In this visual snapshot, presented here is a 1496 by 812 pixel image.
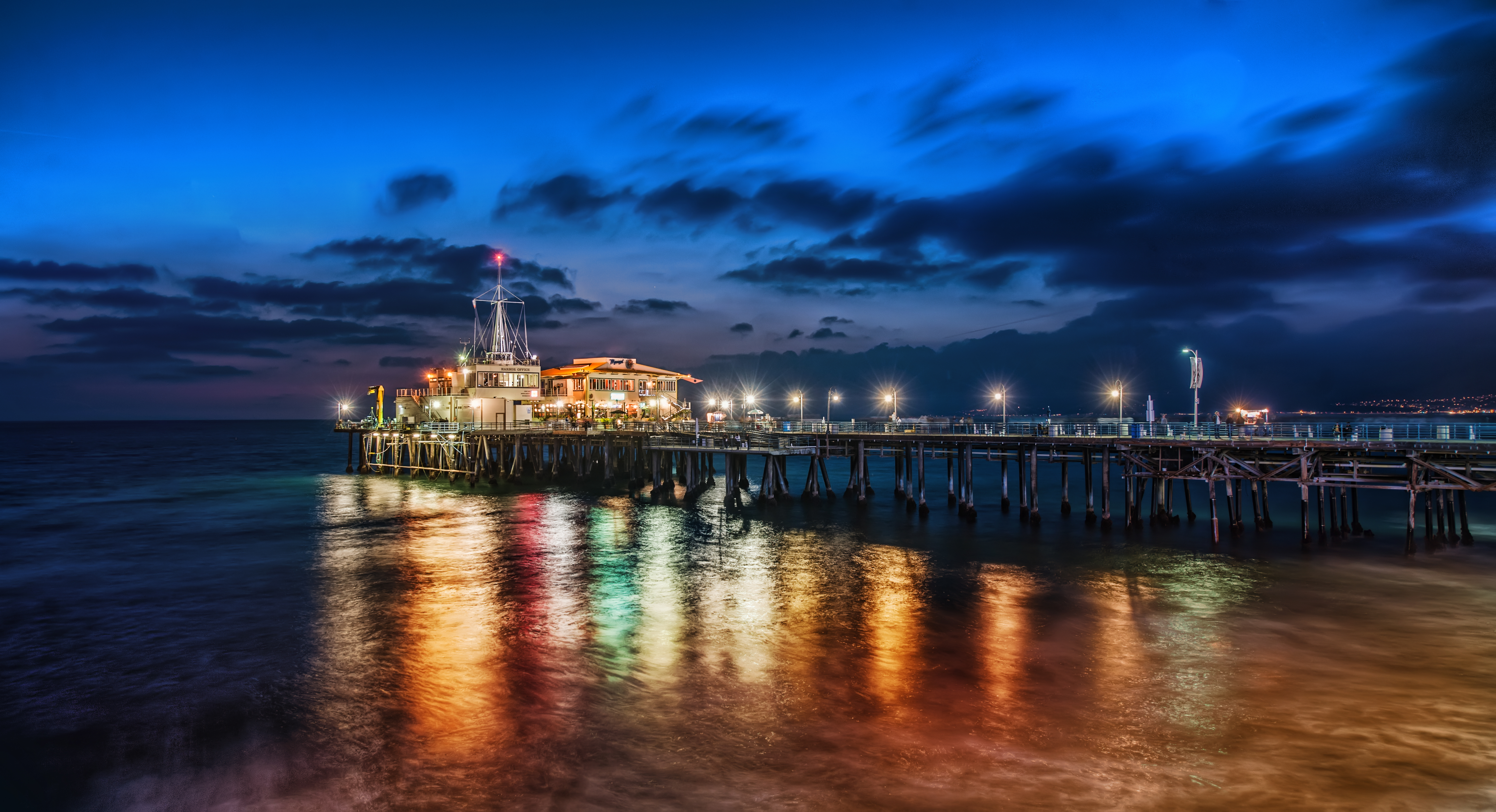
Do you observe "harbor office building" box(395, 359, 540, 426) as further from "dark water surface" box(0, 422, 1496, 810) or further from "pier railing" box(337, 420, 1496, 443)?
"dark water surface" box(0, 422, 1496, 810)

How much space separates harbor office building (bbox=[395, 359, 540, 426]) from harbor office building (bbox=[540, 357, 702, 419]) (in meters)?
2.11

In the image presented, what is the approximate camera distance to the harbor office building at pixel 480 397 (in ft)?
238

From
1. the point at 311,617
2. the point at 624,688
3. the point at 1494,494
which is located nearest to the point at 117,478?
the point at 311,617

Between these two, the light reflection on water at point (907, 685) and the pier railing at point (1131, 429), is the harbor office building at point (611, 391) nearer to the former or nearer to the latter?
the pier railing at point (1131, 429)

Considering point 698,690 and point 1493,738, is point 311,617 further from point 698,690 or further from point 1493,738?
point 1493,738

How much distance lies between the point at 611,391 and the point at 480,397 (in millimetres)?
12709

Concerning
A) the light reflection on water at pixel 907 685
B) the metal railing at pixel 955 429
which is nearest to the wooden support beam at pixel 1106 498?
the metal railing at pixel 955 429

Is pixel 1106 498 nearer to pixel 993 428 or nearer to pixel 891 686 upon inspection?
pixel 993 428

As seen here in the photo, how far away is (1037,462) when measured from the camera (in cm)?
5534

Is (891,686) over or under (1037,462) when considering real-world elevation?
under

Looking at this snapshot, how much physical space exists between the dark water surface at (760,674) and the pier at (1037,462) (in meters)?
2.69

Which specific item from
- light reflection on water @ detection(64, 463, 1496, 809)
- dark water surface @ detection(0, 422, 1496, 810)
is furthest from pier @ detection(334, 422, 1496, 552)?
light reflection on water @ detection(64, 463, 1496, 809)

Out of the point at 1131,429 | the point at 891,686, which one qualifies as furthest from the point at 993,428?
the point at 891,686

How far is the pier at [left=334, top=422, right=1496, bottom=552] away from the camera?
32500 mm
